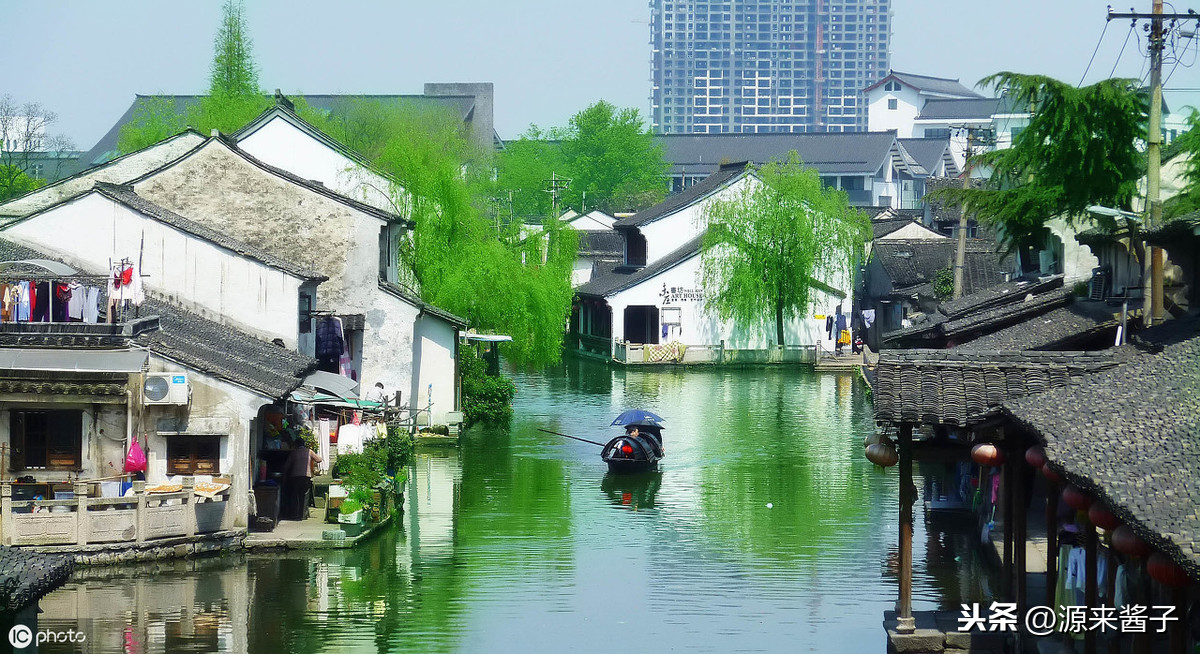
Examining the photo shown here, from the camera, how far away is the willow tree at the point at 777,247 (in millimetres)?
56219

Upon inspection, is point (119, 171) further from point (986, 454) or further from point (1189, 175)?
point (986, 454)

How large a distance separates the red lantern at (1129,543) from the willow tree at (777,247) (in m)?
44.1

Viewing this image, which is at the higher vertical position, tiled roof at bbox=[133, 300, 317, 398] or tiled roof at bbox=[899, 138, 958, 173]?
tiled roof at bbox=[899, 138, 958, 173]

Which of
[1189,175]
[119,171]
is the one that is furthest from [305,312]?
[1189,175]

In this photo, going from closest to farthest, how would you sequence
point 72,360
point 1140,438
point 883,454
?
point 1140,438, point 883,454, point 72,360

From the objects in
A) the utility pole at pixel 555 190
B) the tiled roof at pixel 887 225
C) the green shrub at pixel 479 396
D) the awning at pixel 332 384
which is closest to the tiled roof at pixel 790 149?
the utility pole at pixel 555 190

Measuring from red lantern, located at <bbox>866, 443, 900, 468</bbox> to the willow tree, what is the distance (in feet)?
130

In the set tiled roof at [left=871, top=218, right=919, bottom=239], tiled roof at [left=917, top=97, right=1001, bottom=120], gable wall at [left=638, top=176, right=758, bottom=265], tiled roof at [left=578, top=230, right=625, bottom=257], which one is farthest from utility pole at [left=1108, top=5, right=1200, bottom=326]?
tiled roof at [left=917, top=97, right=1001, bottom=120]

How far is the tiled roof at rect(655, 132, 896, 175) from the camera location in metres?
106

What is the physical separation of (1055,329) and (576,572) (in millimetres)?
9532

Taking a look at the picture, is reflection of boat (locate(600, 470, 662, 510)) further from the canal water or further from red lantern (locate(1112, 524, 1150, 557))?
red lantern (locate(1112, 524, 1150, 557))

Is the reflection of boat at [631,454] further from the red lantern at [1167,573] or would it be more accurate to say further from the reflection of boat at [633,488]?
the red lantern at [1167,573]

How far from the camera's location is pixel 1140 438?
42.1 ft

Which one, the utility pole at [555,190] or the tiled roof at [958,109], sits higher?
the tiled roof at [958,109]
